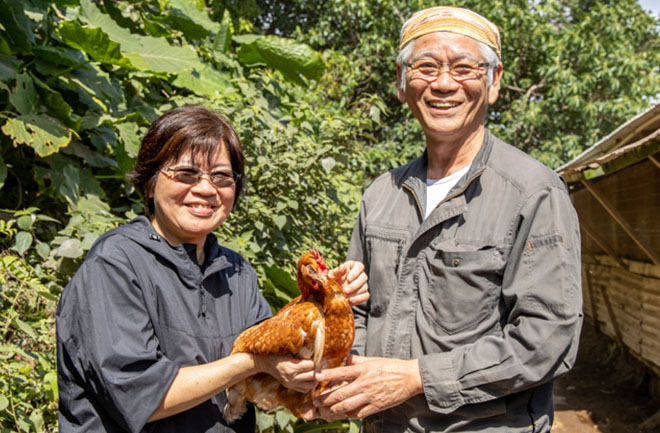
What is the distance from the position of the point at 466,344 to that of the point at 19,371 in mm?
2180

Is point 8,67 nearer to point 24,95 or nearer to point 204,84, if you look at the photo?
point 24,95

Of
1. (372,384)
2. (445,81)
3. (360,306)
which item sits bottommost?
(372,384)

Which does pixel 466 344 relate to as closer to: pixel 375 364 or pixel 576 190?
pixel 375 364

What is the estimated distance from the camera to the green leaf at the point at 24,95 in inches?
138

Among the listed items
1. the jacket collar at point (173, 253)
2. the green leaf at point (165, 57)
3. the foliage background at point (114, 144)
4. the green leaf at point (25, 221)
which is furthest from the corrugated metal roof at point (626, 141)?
the green leaf at point (25, 221)

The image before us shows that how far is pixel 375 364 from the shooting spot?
78.9 inches

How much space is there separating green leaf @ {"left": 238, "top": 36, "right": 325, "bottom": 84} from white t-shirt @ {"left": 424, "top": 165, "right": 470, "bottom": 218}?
372 cm

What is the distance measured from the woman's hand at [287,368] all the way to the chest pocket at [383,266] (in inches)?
16.3

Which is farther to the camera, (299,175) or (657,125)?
(657,125)

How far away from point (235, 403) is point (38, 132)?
7.60 feet

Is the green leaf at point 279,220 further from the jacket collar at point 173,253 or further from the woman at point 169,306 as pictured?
the jacket collar at point 173,253

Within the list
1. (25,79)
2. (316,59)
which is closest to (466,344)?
(25,79)

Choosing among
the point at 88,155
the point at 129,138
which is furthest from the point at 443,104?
the point at 88,155

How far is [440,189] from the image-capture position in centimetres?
226
